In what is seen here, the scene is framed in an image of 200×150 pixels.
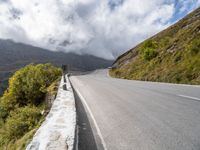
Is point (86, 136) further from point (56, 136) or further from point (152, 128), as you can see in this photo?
point (152, 128)

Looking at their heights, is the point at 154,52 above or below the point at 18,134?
above

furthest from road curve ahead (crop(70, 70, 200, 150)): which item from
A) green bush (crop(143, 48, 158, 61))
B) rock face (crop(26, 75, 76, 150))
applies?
green bush (crop(143, 48, 158, 61))

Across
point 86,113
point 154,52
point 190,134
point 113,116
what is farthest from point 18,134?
point 154,52

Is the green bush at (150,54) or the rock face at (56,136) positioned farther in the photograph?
the green bush at (150,54)

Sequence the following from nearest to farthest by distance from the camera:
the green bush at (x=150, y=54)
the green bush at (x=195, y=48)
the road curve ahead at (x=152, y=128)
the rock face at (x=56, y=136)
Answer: the rock face at (x=56, y=136) → the road curve ahead at (x=152, y=128) → the green bush at (x=195, y=48) → the green bush at (x=150, y=54)

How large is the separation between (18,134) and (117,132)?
351 inches

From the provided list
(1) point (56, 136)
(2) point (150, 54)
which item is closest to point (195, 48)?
(2) point (150, 54)

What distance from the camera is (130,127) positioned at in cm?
533

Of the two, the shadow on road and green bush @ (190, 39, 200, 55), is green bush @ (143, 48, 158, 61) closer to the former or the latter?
green bush @ (190, 39, 200, 55)

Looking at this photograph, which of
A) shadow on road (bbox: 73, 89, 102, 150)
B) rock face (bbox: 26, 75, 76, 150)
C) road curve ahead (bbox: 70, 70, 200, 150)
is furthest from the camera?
shadow on road (bbox: 73, 89, 102, 150)

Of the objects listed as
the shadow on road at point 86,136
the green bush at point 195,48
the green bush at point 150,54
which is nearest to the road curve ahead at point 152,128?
the shadow on road at point 86,136

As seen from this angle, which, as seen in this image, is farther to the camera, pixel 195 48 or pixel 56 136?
pixel 195 48

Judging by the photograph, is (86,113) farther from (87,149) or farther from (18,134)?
(18,134)

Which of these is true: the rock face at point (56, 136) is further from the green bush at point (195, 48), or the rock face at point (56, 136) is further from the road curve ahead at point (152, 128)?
the green bush at point (195, 48)
